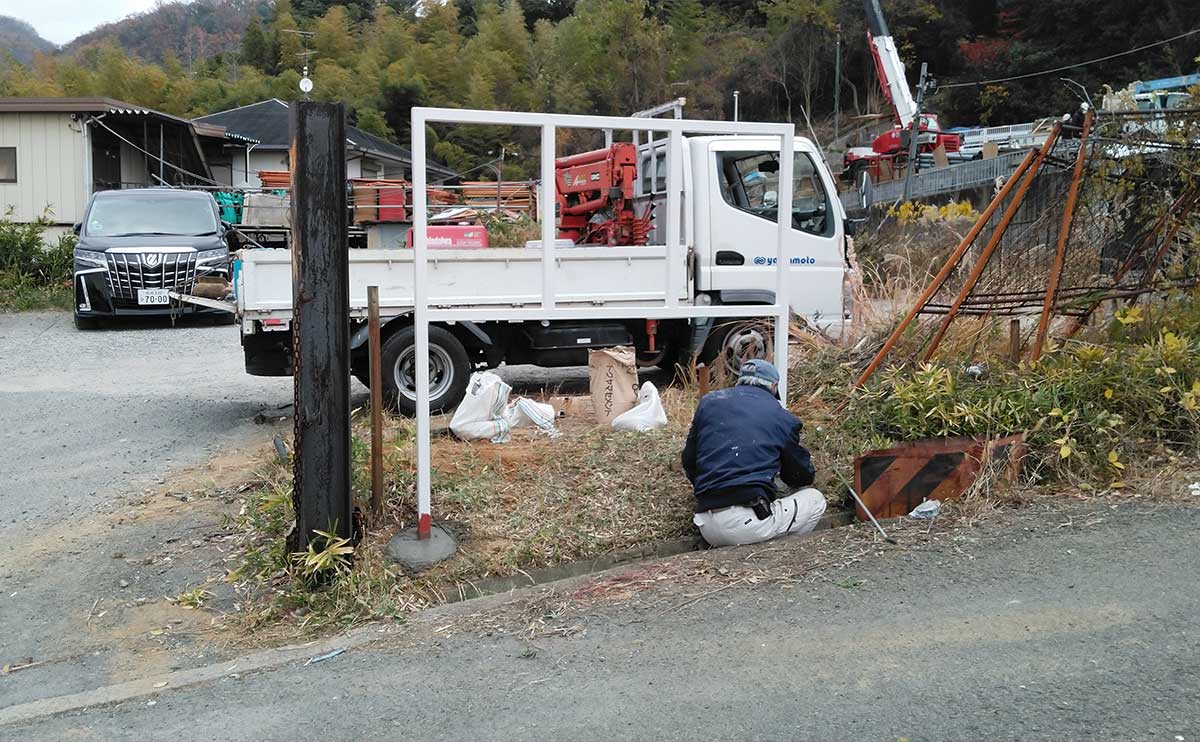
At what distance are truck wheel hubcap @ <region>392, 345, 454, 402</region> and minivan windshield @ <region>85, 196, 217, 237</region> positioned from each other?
7336mm

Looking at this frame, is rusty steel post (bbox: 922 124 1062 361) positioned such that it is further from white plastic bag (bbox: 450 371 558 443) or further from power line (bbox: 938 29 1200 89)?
power line (bbox: 938 29 1200 89)

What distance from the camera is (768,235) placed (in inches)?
372

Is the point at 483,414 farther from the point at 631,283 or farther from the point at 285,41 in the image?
the point at 285,41

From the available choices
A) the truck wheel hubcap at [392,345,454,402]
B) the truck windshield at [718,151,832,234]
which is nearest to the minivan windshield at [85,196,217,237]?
the truck wheel hubcap at [392,345,454,402]

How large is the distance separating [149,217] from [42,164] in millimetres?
6714

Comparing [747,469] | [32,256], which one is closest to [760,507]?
[747,469]

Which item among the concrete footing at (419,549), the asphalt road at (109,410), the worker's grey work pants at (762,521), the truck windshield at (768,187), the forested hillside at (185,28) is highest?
the forested hillside at (185,28)

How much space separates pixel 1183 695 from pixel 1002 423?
8.70ft

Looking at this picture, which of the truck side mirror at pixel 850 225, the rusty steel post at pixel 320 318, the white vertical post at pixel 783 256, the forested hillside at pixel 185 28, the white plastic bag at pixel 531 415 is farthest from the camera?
the forested hillside at pixel 185 28

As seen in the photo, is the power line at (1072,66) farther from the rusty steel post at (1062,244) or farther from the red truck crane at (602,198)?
the rusty steel post at (1062,244)

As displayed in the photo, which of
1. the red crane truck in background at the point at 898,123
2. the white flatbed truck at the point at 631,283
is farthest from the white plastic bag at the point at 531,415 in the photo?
the red crane truck in background at the point at 898,123

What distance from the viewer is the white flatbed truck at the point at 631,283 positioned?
8250 millimetres

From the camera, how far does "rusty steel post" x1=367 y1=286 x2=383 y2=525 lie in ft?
17.9

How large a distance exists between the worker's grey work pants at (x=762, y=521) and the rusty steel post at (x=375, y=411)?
165 cm
